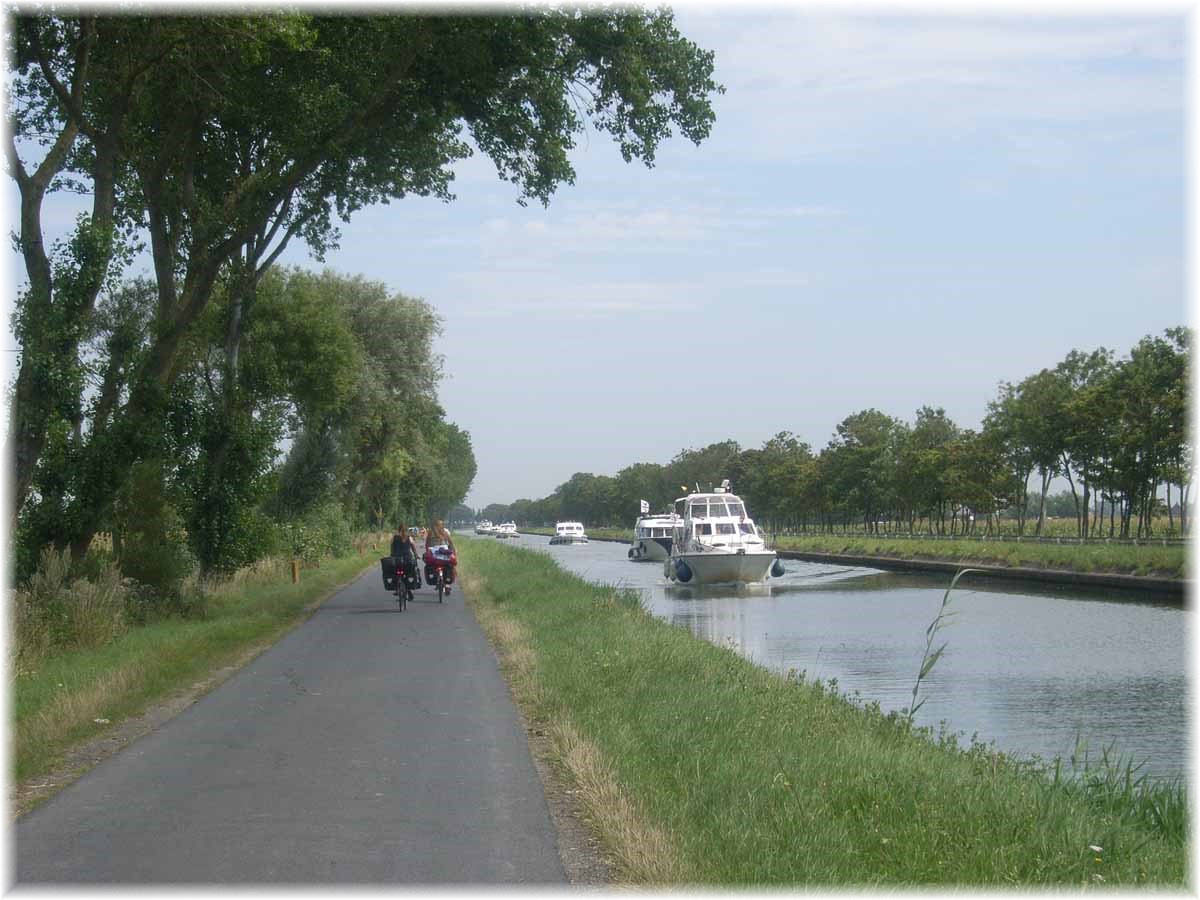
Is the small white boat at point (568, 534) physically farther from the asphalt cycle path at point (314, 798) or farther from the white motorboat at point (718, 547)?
the asphalt cycle path at point (314, 798)

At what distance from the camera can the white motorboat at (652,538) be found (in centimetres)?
7638

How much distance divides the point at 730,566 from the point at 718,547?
2.65 metres

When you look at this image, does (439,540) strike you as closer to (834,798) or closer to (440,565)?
(440,565)

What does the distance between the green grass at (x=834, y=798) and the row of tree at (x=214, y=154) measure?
931 cm

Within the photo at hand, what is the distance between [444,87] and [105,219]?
623 cm

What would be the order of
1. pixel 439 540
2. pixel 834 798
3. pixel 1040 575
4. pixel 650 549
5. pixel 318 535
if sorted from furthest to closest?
pixel 650 549
pixel 1040 575
pixel 318 535
pixel 439 540
pixel 834 798

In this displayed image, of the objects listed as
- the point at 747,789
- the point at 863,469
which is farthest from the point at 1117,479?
the point at 747,789

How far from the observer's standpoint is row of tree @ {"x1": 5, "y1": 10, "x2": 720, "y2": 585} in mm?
17688

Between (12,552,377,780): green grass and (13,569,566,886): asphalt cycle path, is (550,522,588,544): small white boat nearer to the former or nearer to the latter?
(12,552,377,780): green grass

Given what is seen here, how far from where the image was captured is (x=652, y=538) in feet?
254

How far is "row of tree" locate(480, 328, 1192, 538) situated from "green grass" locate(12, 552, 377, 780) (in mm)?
33396

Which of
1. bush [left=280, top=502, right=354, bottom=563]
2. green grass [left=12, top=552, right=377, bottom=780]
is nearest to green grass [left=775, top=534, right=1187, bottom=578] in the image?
bush [left=280, top=502, right=354, bottom=563]

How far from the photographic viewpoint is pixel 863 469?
79562 millimetres

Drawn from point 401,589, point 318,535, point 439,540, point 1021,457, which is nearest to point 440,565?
point 439,540
